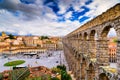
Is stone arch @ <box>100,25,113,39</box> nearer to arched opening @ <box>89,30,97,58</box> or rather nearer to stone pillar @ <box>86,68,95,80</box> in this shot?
arched opening @ <box>89,30,97,58</box>

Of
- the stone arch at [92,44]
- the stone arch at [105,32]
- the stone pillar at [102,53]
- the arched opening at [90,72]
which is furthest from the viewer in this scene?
the arched opening at [90,72]

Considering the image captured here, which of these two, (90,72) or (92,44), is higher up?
(92,44)

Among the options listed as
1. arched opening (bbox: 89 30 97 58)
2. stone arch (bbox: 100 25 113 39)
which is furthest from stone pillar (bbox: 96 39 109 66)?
arched opening (bbox: 89 30 97 58)

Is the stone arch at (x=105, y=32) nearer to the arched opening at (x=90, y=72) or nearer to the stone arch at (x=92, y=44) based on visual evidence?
the stone arch at (x=92, y=44)

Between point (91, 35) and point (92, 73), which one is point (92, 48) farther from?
point (92, 73)

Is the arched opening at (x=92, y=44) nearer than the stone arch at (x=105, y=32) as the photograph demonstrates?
No

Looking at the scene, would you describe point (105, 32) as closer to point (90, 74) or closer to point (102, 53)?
point (102, 53)

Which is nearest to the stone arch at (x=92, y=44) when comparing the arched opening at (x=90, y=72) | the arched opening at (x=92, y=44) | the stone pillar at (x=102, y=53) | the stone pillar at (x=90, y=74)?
the arched opening at (x=92, y=44)

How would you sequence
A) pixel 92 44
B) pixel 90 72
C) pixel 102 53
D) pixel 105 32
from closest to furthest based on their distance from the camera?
pixel 105 32 → pixel 102 53 → pixel 90 72 → pixel 92 44

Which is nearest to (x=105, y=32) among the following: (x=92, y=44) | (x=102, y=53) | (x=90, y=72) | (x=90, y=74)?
(x=102, y=53)

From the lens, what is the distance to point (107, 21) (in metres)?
7.67

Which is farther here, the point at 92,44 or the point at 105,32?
the point at 92,44

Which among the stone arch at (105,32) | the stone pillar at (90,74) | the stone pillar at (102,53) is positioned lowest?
the stone pillar at (90,74)

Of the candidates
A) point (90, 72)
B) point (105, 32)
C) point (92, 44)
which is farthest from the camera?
point (92, 44)
